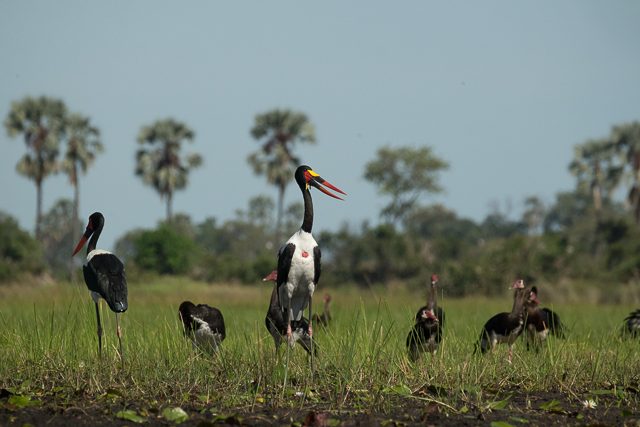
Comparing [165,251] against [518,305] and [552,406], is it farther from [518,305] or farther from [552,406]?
[552,406]

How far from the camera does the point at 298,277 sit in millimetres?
8625

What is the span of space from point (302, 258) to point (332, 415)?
198 centimetres

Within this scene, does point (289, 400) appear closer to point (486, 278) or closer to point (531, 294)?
point (531, 294)

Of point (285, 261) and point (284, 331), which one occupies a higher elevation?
point (285, 261)

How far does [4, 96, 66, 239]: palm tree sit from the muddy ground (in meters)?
44.5

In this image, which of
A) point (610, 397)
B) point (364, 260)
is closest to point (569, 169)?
point (364, 260)

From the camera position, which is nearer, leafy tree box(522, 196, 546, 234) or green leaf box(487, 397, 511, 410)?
green leaf box(487, 397, 511, 410)

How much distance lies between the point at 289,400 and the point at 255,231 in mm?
80963

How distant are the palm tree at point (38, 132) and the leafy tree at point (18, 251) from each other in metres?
1.41

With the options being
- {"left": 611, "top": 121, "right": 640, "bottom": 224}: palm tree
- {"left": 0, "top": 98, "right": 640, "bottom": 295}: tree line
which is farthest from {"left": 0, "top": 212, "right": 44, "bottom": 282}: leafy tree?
{"left": 611, "top": 121, "right": 640, "bottom": 224}: palm tree

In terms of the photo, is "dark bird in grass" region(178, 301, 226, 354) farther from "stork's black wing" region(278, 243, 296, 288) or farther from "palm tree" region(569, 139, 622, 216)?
"palm tree" region(569, 139, 622, 216)

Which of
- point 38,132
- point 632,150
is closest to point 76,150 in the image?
point 38,132

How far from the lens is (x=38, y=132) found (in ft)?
164

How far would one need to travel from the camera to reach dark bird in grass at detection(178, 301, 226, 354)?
33.4 feet
